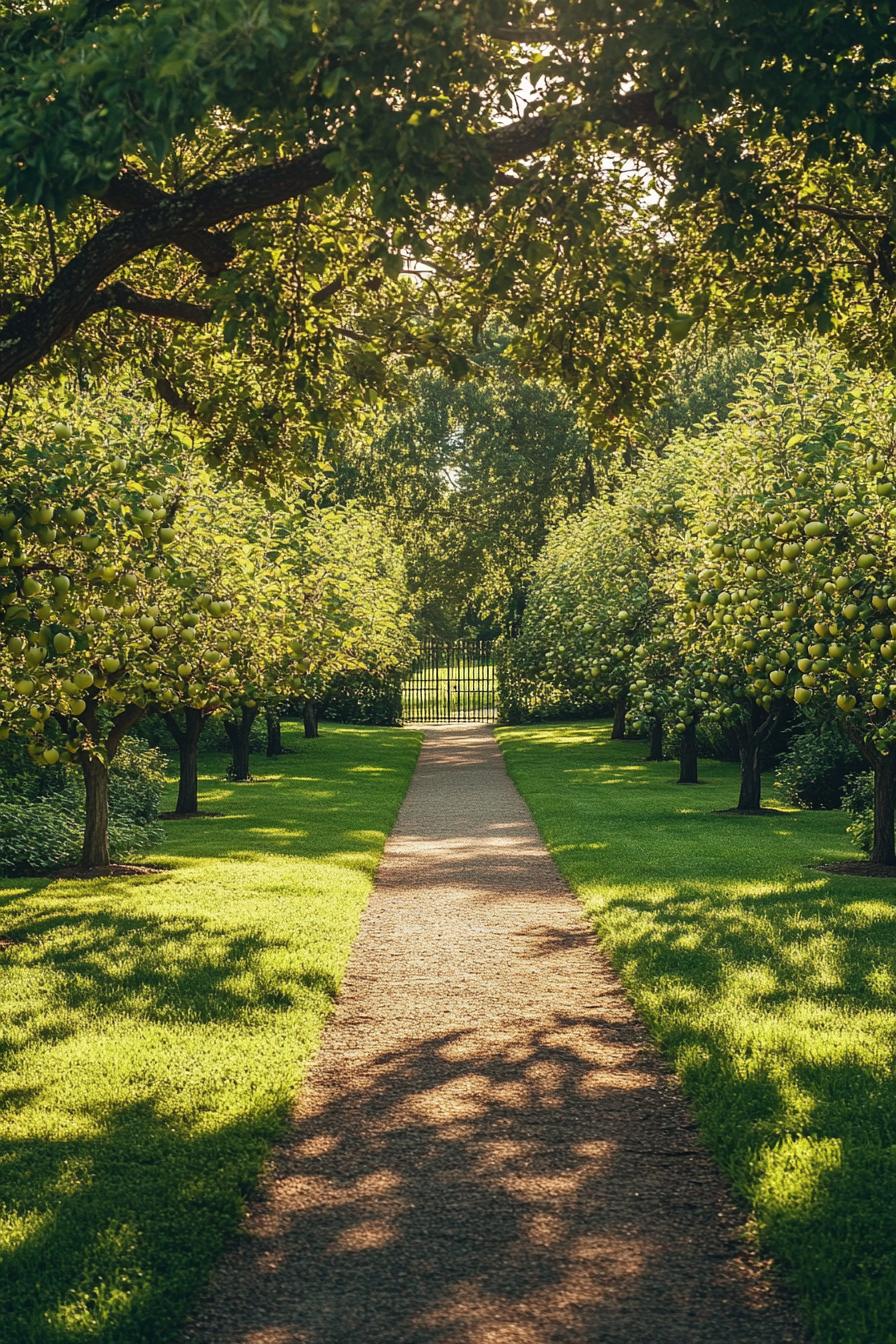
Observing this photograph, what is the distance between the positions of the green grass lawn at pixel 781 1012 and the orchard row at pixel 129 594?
13.2ft

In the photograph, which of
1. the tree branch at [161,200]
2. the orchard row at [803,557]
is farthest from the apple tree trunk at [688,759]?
the tree branch at [161,200]

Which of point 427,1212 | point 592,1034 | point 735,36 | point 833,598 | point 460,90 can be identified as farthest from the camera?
point 833,598

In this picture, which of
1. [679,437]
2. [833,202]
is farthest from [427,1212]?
[679,437]

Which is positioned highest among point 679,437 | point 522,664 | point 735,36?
point 679,437

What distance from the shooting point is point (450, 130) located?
17.7 feet

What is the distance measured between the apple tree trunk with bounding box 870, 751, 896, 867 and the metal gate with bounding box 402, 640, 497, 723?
31363 mm

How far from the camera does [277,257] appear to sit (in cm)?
805

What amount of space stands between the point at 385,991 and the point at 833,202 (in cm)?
610

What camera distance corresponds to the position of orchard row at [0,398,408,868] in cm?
690

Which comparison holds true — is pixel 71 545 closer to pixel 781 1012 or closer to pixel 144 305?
pixel 144 305

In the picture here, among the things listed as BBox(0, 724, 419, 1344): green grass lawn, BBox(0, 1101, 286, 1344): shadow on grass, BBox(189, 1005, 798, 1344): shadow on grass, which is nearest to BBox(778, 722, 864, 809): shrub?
BBox(0, 724, 419, 1344): green grass lawn

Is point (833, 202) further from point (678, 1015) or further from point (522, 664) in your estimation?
Answer: point (522, 664)

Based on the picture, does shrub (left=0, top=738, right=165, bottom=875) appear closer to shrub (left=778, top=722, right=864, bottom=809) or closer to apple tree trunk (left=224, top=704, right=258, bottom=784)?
apple tree trunk (left=224, top=704, right=258, bottom=784)

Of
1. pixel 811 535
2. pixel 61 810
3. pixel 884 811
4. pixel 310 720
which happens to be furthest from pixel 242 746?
pixel 811 535
